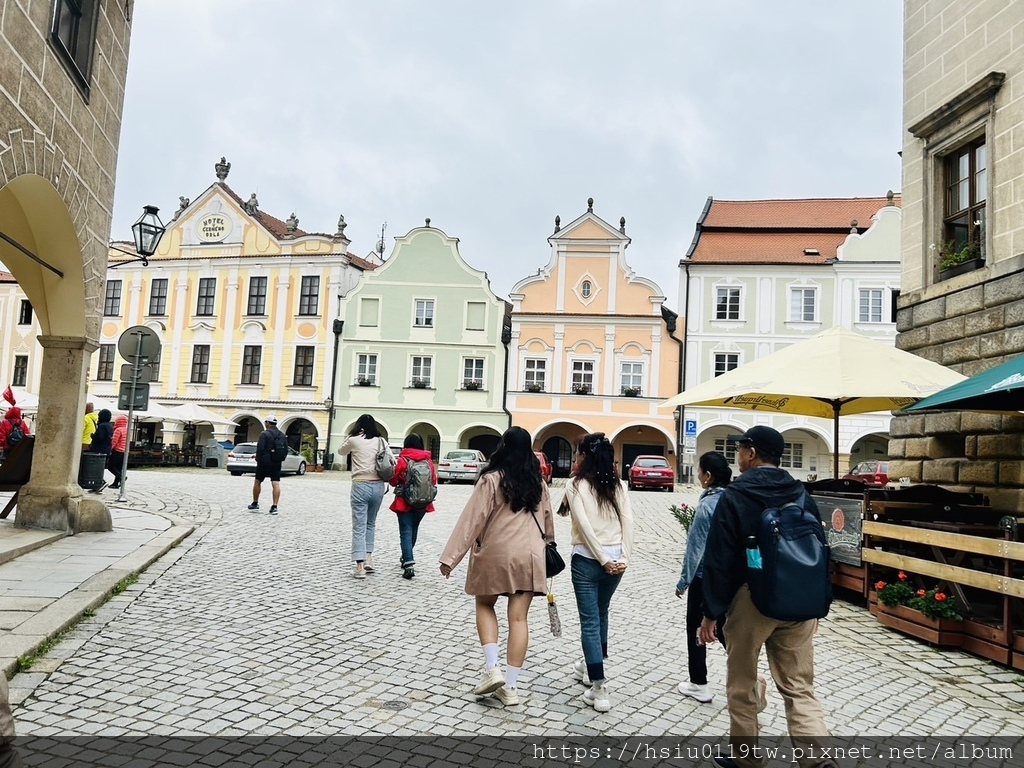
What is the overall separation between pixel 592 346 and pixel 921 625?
3090 cm

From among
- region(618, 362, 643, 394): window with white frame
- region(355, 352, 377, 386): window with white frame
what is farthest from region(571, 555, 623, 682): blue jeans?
region(355, 352, 377, 386): window with white frame

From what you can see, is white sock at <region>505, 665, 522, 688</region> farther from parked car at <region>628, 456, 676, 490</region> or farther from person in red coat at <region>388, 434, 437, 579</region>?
parked car at <region>628, 456, 676, 490</region>

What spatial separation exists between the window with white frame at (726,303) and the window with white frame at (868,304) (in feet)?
17.3

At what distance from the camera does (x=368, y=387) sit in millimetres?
39281

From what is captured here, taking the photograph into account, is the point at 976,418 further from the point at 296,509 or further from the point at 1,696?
the point at 296,509

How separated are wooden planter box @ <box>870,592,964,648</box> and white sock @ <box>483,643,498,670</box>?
417 cm

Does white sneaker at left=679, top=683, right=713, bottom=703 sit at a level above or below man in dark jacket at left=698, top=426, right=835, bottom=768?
below

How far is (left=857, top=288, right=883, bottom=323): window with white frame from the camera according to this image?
36.3 meters

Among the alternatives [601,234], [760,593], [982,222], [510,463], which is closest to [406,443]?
[510,463]

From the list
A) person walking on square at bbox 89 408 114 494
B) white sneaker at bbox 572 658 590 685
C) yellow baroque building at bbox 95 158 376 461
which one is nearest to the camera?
white sneaker at bbox 572 658 590 685

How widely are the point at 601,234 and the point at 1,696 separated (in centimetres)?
3736

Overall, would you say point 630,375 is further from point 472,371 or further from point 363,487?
point 363,487

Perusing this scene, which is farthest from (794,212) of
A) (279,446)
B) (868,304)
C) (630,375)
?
(279,446)

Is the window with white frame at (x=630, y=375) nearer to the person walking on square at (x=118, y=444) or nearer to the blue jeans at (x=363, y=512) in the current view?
the person walking on square at (x=118, y=444)
